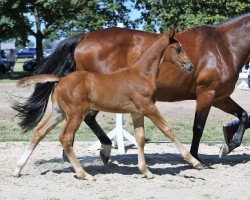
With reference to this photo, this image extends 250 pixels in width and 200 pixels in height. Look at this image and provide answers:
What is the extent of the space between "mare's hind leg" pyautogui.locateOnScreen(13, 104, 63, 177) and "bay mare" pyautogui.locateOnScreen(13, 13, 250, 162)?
753 mm

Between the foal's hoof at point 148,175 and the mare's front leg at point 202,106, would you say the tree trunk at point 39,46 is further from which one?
the foal's hoof at point 148,175

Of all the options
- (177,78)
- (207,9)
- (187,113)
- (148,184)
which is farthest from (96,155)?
(207,9)

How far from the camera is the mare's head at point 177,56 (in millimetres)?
6516

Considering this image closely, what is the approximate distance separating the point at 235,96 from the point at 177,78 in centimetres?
1104

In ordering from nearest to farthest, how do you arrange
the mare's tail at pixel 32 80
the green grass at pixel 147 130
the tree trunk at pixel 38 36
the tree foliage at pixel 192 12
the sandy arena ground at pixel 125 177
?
the sandy arena ground at pixel 125 177
the mare's tail at pixel 32 80
the green grass at pixel 147 130
the tree foliage at pixel 192 12
the tree trunk at pixel 38 36

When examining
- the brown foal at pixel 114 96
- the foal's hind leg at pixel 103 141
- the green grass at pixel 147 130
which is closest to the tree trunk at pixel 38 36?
the green grass at pixel 147 130

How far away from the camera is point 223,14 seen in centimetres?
3064

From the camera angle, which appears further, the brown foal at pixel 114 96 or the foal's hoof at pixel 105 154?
the foal's hoof at pixel 105 154

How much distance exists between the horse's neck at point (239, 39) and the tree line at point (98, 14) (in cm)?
2154

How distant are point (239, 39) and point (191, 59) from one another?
0.83m

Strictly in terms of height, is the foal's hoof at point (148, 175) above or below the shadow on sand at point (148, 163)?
above

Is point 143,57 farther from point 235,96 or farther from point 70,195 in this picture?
point 235,96

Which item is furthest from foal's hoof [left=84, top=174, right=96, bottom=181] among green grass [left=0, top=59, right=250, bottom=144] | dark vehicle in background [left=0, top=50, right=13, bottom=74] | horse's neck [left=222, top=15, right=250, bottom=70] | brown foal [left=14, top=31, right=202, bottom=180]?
dark vehicle in background [left=0, top=50, right=13, bottom=74]

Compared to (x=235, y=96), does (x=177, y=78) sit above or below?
above
